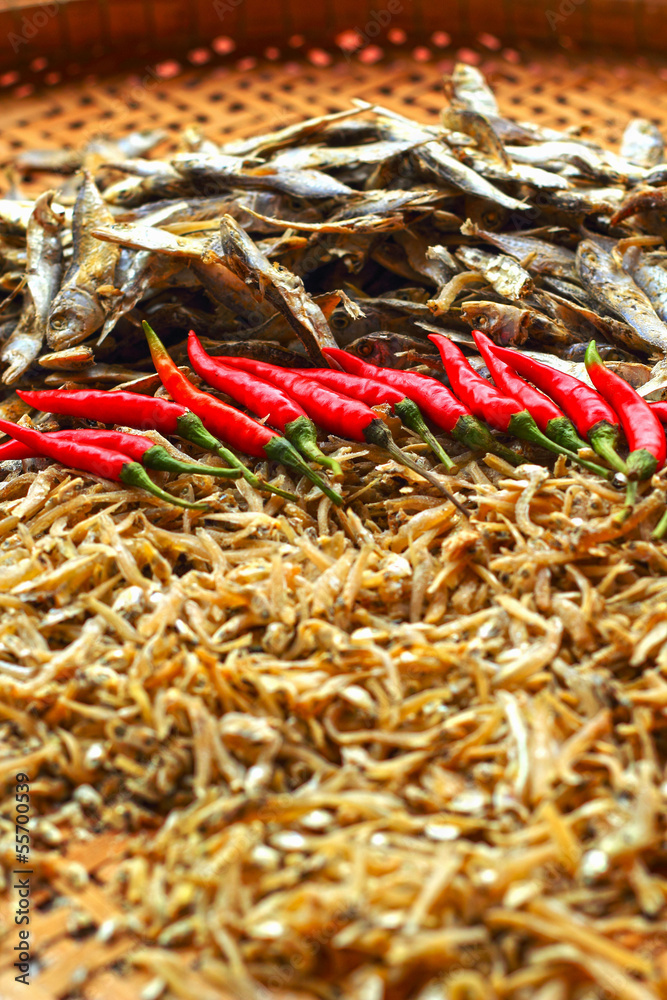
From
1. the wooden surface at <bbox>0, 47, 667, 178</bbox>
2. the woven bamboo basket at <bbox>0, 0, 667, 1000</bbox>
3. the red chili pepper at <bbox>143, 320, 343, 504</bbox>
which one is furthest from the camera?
the woven bamboo basket at <bbox>0, 0, 667, 1000</bbox>

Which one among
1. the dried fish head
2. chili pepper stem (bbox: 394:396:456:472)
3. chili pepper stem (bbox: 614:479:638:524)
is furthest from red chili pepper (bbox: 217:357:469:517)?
the dried fish head

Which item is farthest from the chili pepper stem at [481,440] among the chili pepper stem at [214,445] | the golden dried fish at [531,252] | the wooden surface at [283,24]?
the wooden surface at [283,24]

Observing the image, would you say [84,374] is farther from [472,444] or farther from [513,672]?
[513,672]

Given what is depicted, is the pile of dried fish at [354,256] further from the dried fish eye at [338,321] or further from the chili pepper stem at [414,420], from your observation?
the chili pepper stem at [414,420]

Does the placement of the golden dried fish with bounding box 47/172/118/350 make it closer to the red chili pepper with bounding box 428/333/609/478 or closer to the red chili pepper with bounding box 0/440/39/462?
the red chili pepper with bounding box 0/440/39/462

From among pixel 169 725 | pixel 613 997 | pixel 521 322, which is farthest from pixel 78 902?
pixel 521 322

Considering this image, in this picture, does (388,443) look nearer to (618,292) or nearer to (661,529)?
(661,529)
